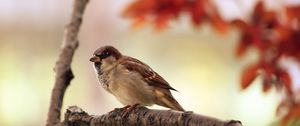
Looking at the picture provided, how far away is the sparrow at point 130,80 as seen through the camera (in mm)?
1700

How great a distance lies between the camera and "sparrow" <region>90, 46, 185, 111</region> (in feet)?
5.58

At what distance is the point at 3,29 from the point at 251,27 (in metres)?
4.39

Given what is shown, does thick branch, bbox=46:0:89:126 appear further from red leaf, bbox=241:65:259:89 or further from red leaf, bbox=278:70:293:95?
red leaf, bbox=278:70:293:95

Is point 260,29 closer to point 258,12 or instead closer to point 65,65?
point 258,12

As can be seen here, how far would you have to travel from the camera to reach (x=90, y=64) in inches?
204

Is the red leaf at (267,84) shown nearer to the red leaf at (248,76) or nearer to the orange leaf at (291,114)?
the red leaf at (248,76)

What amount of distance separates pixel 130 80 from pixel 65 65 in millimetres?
237

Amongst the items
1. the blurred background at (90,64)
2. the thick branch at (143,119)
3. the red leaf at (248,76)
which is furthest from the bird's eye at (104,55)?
the blurred background at (90,64)

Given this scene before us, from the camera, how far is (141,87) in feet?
5.71

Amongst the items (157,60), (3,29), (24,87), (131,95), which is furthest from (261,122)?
(131,95)

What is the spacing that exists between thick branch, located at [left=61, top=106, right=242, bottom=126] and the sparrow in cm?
28

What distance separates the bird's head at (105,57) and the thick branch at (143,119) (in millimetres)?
323

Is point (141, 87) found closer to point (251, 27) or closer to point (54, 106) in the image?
point (54, 106)

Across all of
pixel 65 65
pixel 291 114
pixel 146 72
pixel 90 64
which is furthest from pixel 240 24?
pixel 90 64
